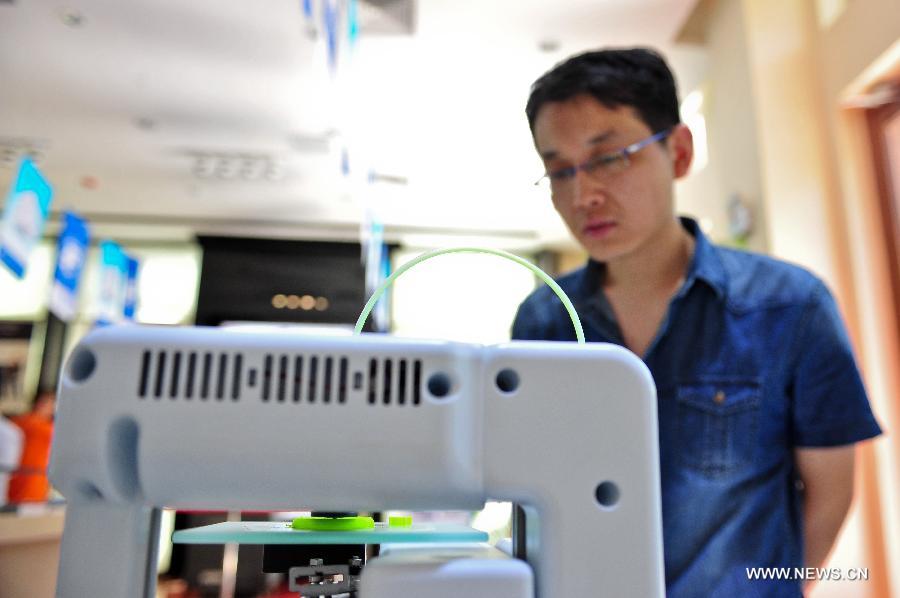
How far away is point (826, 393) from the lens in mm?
612

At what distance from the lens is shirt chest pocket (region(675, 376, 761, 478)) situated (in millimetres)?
597

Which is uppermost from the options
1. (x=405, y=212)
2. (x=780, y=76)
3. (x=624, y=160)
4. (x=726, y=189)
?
(x=405, y=212)

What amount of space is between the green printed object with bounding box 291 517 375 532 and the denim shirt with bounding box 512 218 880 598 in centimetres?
36

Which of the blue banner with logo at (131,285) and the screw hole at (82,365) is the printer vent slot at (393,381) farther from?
the blue banner with logo at (131,285)

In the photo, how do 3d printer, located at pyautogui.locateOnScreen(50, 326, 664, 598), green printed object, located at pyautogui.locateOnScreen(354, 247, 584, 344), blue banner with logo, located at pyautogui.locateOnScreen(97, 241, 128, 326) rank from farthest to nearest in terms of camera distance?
blue banner with logo, located at pyautogui.locateOnScreen(97, 241, 128, 326), green printed object, located at pyautogui.locateOnScreen(354, 247, 584, 344), 3d printer, located at pyautogui.locateOnScreen(50, 326, 664, 598)

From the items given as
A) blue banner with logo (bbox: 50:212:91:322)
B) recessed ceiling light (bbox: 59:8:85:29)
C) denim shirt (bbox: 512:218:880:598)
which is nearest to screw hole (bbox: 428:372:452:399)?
denim shirt (bbox: 512:218:880:598)

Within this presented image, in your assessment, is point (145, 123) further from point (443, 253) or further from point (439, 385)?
point (439, 385)

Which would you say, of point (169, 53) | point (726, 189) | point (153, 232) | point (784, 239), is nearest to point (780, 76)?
point (726, 189)

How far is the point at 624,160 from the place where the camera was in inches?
24.8

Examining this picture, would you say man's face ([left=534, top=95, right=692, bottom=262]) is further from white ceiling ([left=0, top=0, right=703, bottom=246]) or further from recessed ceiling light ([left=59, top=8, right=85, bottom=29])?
Result: recessed ceiling light ([left=59, top=8, right=85, bottom=29])

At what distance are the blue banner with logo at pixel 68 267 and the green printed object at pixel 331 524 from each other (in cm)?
371

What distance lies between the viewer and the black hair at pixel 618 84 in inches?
25.0

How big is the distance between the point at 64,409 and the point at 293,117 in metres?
3.06

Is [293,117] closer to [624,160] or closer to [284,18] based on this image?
[284,18]
